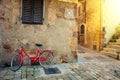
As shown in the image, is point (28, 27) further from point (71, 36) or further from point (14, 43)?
point (71, 36)

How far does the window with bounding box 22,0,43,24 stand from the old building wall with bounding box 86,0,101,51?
577 centimetres

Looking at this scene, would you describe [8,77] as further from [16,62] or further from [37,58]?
[37,58]

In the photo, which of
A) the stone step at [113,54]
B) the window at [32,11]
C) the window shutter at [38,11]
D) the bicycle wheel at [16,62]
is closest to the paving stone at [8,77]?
the bicycle wheel at [16,62]

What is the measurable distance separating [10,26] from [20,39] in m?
0.69

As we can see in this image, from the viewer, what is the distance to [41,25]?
646cm

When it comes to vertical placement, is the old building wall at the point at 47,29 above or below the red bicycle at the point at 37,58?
above

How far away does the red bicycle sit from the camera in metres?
5.60

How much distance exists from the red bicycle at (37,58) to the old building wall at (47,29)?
423mm

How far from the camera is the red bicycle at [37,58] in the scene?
18.4ft

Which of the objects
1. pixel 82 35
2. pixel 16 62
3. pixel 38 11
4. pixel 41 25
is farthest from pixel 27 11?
pixel 82 35

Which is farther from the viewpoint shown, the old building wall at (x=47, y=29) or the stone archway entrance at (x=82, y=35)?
the stone archway entrance at (x=82, y=35)

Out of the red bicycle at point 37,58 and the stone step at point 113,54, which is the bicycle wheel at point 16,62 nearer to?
the red bicycle at point 37,58

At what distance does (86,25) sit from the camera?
42.3 feet

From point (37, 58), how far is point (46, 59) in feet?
1.42
